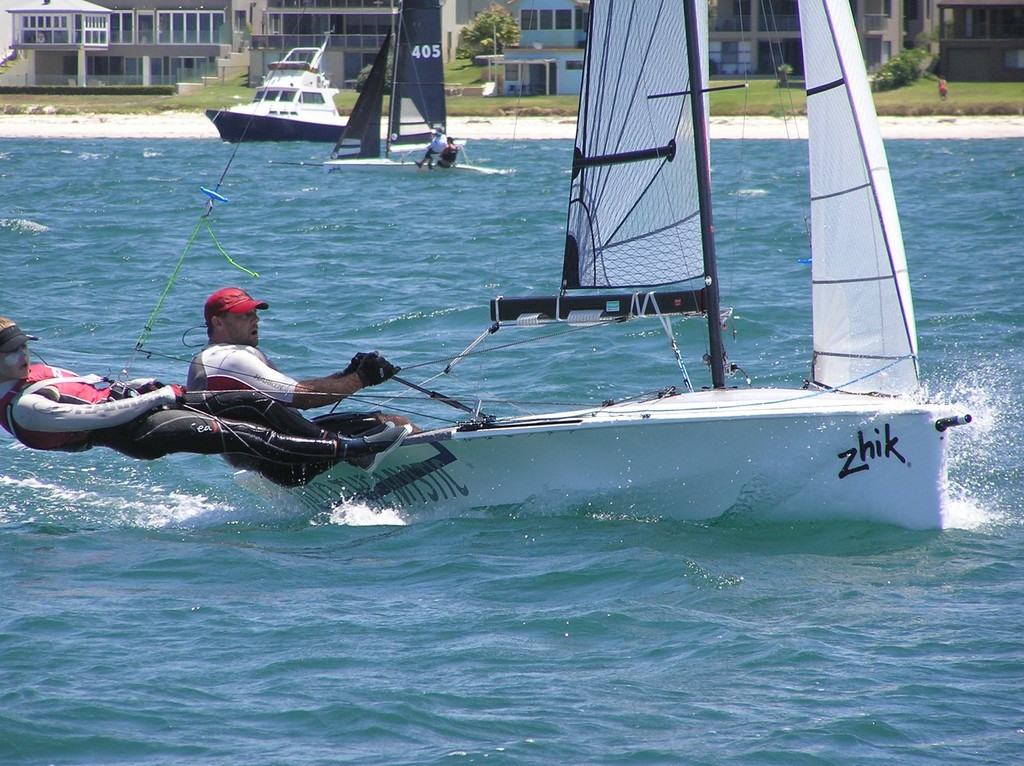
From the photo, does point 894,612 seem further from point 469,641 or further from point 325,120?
point 325,120

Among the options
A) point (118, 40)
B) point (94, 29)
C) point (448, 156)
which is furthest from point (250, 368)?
point (118, 40)

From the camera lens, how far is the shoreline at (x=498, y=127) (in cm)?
3794

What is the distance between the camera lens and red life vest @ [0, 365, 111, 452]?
6121 millimetres

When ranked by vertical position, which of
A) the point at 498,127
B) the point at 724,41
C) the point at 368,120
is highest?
the point at 724,41

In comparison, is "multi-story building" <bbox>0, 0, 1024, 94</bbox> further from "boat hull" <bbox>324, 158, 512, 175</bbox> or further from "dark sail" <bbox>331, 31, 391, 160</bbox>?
"boat hull" <bbox>324, 158, 512, 175</bbox>

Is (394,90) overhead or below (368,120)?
overhead

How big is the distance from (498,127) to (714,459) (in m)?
36.3

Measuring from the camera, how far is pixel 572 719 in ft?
14.5

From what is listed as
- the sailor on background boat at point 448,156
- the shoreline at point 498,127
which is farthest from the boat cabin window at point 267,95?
the sailor on background boat at point 448,156

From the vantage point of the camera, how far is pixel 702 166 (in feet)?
21.0

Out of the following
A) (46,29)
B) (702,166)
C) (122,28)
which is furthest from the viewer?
(122,28)

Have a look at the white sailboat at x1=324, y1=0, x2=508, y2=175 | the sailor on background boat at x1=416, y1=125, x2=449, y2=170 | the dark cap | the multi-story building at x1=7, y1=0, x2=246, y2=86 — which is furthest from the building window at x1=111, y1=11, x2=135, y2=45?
the dark cap

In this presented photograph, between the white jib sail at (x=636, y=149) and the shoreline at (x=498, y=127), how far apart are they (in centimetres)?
3094

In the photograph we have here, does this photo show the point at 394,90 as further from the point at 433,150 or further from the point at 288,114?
the point at 288,114
